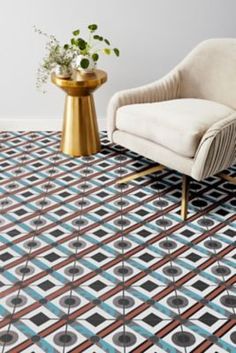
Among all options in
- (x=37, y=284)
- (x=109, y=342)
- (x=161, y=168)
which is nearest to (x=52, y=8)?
(x=161, y=168)

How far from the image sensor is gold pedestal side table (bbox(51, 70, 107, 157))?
388cm

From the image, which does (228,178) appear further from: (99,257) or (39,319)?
(39,319)

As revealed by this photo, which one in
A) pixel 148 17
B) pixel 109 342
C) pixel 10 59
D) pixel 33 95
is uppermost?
pixel 148 17

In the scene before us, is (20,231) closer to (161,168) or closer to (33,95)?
(161,168)

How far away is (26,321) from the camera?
2.49 metres

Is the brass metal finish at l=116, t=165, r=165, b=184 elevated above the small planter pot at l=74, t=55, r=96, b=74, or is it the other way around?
the small planter pot at l=74, t=55, r=96, b=74

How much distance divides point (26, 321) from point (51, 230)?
75 cm

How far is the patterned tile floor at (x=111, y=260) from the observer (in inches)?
95.6

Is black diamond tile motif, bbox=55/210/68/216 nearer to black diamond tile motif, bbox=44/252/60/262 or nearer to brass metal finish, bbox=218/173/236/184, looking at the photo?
black diamond tile motif, bbox=44/252/60/262

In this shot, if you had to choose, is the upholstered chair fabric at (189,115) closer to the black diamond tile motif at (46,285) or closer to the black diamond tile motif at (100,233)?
the black diamond tile motif at (100,233)

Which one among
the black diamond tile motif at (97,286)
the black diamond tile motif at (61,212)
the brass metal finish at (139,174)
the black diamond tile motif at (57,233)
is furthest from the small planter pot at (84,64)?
the black diamond tile motif at (97,286)

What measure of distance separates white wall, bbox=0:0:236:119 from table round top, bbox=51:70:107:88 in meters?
0.43

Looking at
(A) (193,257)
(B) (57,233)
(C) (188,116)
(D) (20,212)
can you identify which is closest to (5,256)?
(B) (57,233)

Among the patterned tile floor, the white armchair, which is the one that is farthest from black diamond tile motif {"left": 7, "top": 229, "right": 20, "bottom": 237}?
the white armchair
